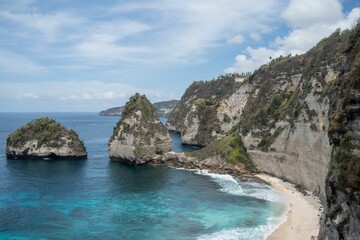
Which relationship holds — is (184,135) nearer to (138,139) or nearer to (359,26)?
(138,139)

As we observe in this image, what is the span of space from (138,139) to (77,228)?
46523mm

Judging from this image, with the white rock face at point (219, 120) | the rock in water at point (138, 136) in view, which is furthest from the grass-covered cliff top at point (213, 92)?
the rock in water at point (138, 136)

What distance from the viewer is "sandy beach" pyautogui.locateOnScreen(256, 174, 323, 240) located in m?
→ 43.6

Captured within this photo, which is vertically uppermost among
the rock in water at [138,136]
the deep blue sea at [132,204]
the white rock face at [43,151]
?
the rock in water at [138,136]

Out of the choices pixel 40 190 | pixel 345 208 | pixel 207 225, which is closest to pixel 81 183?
pixel 40 190

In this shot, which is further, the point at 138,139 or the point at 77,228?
the point at 138,139

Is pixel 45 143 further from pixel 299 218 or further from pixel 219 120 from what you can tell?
pixel 299 218

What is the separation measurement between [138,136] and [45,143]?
26986mm

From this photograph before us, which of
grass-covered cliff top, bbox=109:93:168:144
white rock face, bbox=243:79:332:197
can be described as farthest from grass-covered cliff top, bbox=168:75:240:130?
white rock face, bbox=243:79:332:197

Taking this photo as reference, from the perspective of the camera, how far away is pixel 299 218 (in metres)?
48.9

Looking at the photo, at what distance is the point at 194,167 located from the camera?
8712cm

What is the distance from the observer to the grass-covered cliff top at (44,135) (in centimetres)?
9993

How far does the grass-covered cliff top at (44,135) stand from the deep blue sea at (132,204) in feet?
48.4

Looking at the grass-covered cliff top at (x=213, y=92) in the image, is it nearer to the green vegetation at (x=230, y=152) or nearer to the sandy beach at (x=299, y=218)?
the green vegetation at (x=230, y=152)
